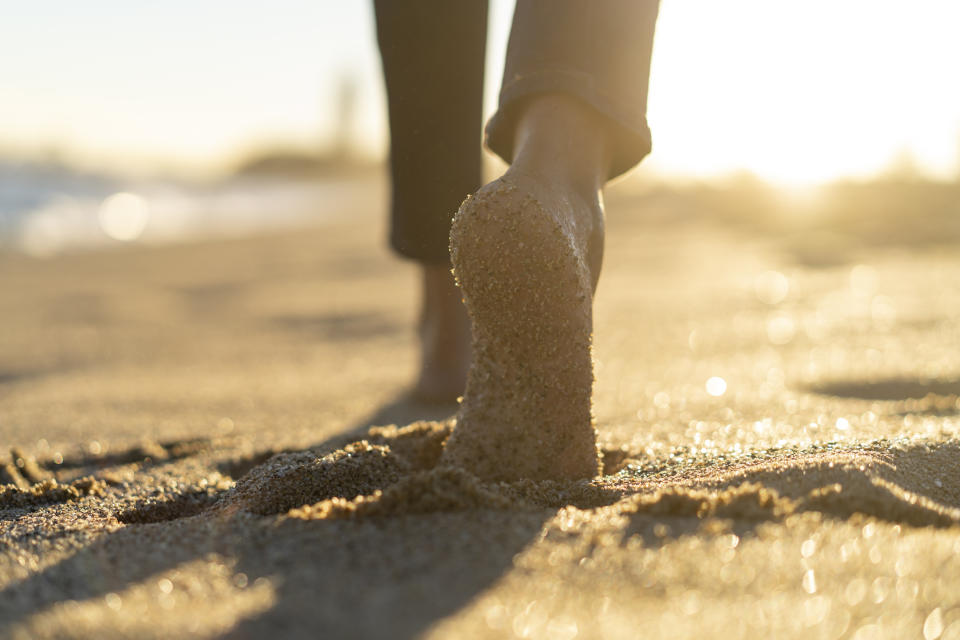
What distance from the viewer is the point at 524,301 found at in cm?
111

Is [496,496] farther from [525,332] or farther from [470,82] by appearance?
[470,82]

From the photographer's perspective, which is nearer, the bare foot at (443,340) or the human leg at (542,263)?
the human leg at (542,263)

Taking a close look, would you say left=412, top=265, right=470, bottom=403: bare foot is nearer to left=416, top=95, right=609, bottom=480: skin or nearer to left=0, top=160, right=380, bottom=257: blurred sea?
left=416, top=95, right=609, bottom=480: skin

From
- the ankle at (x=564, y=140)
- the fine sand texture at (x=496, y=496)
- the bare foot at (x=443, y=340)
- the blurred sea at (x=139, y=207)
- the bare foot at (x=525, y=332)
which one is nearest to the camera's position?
the fine sand texture at (x=496, y=496)

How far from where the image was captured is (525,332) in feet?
3.68

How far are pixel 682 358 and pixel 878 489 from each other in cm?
151

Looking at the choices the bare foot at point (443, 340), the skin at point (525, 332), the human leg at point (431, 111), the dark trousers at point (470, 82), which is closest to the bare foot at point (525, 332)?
the skin at point (525, 332)

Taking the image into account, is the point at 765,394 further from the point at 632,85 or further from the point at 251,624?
the point at 251,624

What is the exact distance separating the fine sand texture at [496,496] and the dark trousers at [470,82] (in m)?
0.44

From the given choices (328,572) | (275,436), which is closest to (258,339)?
(275,436)

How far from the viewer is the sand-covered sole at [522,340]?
3.58 ft

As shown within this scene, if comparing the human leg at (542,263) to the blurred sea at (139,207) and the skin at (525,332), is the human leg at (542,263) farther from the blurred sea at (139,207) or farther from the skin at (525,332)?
the blurred sea at (139,207)

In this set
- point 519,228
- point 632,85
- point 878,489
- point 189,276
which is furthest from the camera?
point 189,276

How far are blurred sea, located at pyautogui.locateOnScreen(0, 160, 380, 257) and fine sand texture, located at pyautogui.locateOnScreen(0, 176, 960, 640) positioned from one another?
610cm
